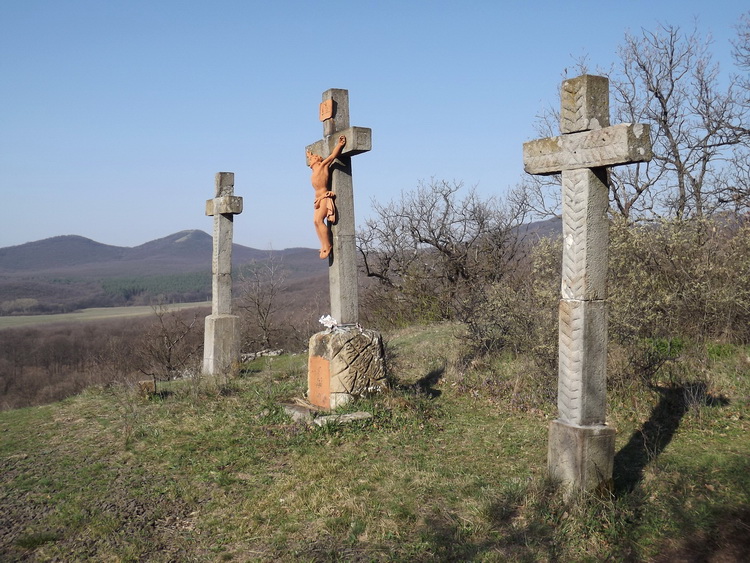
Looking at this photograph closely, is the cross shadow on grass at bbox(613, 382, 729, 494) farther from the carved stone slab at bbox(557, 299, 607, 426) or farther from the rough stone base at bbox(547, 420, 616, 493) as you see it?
the carved stone slab at bbox(557, 299, 607, 426)

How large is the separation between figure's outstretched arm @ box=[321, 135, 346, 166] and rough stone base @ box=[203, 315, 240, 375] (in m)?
4.72

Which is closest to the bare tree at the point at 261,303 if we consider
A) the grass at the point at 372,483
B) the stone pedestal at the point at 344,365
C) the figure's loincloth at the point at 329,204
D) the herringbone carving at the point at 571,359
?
the grass at the point at 372,483

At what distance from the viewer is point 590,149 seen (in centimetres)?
457

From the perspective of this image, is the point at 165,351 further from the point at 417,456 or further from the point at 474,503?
the point at 474,503

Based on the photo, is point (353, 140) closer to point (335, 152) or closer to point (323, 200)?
point (335, 152)

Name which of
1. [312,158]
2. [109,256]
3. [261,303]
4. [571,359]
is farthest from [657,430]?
[109,256]

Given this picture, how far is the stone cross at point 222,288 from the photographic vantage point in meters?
11.3

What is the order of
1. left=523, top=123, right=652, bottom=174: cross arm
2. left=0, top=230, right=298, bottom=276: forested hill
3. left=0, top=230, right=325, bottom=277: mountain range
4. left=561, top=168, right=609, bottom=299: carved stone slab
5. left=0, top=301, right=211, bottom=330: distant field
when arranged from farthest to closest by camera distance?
left=0, top=230, right=298, bottom=276: forested hill < left=0, top=230, right=325, bottom=277: mountain range < left=0, top=301, right=211, bottom=330: distant field < left=561, top=168, right=609, bottom=299: carved stone slab < left=523, top=123, right=652, bottom=174: cross arm

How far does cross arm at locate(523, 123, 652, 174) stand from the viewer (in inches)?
171

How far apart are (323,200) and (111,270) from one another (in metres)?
114

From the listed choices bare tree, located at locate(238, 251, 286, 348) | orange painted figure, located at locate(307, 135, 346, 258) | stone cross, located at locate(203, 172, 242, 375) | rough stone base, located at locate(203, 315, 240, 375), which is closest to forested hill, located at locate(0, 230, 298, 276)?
bare tree, located at locate(238, 251, 286, 348)

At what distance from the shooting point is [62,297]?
2618 inches

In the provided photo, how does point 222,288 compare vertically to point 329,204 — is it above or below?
below

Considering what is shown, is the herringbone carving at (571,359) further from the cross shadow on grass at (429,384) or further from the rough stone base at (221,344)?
the rough stone base at (221,344)
